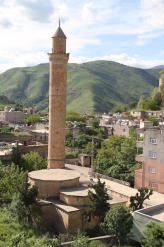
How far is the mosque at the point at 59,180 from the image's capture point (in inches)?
830

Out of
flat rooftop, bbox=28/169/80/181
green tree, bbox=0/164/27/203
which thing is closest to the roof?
flat rooftop, bbox=28/169/80/181

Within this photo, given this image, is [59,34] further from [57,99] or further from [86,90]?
[86,90]

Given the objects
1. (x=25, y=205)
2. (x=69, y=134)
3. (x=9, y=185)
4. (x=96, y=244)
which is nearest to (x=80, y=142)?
(x=69, y=134)

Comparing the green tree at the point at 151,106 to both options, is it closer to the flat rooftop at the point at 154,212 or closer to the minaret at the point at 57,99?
the minaret at the point at 57,99

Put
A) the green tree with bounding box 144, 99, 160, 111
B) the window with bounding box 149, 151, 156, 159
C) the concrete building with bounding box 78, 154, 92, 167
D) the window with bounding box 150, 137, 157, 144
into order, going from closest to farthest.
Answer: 1. the window with bounding box 150, 137, 157, 144
2. the window with bounding box 149, 151, 156, 159
3. the concrete building with bounding box 78, 154, 92, 167
4. the green tree with bounding box 144, 99, 160, 111

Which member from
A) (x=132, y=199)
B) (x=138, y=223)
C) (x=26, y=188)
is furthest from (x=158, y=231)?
(x=26, y=188)

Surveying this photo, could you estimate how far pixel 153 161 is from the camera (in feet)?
91.3

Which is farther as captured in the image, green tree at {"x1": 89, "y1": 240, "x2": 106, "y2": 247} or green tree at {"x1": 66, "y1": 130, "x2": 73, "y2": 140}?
green tree at {"x1": 66, "y1": 130, "x2": 73, "y2": 140}

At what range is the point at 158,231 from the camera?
1531 cm

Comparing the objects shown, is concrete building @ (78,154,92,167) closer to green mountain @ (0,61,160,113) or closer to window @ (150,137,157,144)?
window @ (150,137,157,144)

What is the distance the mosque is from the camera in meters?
21.1

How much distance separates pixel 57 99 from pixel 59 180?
9.08 metres

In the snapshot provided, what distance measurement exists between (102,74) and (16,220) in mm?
180343

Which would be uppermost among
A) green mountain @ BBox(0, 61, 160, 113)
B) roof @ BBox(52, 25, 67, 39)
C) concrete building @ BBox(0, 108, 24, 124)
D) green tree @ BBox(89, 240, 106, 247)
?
green mountain @ BBox(0, 61, 160, 113)
